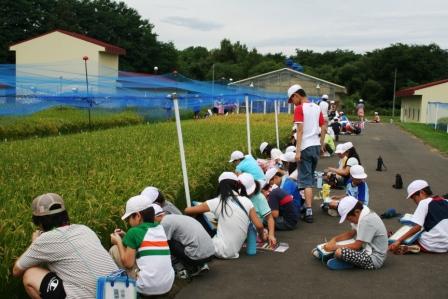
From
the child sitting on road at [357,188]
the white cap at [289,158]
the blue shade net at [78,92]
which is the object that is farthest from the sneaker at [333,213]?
the blue shade net at [78,92]

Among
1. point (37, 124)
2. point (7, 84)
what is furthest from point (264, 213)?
point (37, 124)

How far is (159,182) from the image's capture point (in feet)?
25.5

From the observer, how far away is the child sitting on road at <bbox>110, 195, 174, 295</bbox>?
4.92m

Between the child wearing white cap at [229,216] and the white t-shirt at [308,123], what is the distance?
8.63ft

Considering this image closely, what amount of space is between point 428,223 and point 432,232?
125 millimetres

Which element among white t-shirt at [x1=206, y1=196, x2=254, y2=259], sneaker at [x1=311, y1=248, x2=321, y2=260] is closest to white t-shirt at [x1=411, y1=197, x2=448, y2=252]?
sneaker at [x1=311, y1=248, x2=321, y2=260]

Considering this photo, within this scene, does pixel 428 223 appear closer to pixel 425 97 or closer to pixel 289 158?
pixel 289 158

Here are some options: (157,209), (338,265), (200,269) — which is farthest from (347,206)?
(157,209)

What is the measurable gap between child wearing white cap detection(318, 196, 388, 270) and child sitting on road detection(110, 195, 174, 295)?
2.15 m

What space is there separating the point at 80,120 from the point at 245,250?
15.1 metres

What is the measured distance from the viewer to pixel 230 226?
6.46 meters

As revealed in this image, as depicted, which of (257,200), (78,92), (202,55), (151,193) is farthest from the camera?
(202,55)

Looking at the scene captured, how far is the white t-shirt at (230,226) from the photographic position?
645cm

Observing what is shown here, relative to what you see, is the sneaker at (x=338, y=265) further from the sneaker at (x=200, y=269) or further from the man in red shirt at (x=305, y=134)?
the man in red shirt at (x=305, y=134)
